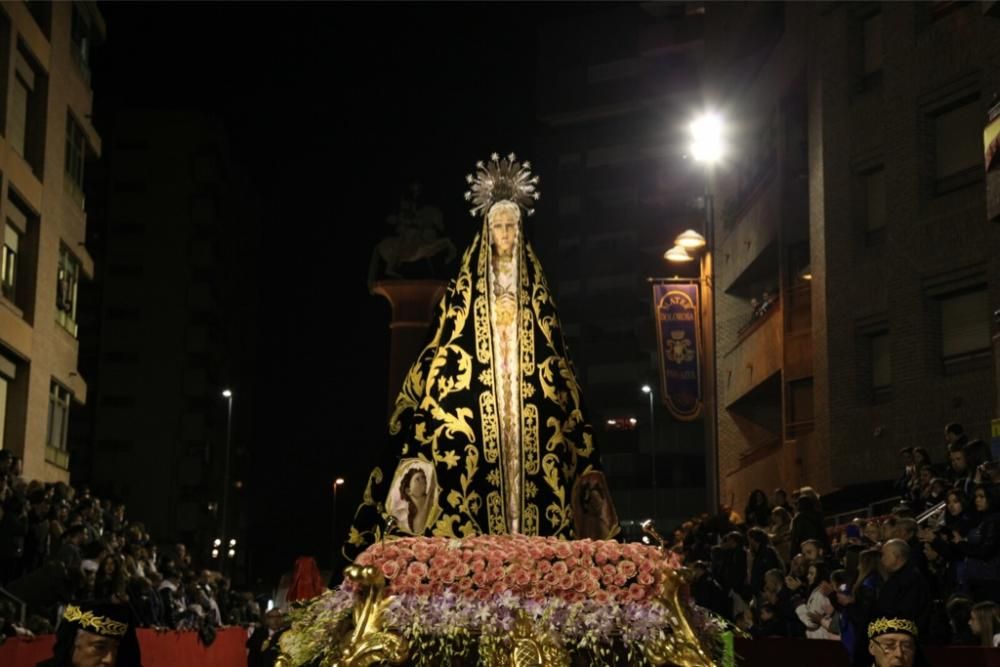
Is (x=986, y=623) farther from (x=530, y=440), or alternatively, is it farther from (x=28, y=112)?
(x=28, y=112)

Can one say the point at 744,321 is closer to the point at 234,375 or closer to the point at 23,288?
the point at 23,288

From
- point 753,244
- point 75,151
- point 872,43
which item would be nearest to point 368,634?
point 872,43

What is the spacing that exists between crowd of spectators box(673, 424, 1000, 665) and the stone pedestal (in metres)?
11.0

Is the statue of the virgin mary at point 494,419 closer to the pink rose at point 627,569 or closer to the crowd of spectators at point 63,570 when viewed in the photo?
the pink rose at point 627,569

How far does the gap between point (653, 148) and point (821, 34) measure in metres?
53.2

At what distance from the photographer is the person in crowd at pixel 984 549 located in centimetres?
1603

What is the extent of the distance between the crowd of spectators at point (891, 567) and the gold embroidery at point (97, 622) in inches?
259

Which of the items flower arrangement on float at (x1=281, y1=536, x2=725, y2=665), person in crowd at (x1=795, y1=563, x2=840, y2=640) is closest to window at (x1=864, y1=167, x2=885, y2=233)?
person in crowd at (x1=795, y1=563, x2=840, y2=640)

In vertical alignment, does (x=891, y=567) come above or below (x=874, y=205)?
below

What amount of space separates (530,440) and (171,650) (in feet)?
38.0

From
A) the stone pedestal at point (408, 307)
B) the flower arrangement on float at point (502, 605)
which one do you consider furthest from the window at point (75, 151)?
the flower arrangement on float at point (502, 605)

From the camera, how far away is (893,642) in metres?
8.08

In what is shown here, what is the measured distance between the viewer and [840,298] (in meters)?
32.8

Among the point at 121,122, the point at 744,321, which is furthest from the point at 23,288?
the point at 121,122
